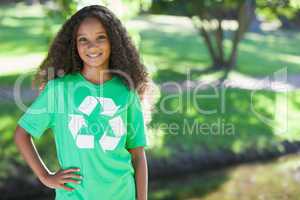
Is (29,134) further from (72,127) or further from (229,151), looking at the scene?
(229,151)

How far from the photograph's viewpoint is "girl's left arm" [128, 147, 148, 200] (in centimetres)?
224

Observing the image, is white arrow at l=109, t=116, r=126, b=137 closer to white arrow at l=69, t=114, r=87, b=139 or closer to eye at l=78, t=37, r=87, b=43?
white arrow at l=69, t=114, r=87, b=139

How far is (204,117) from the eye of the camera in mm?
7203

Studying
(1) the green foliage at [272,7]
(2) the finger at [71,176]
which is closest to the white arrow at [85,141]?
(2) the finger at [71,176]

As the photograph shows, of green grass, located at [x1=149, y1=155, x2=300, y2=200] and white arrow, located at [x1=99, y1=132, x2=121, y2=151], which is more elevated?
white arrow, located at [x1=99, y1=132, x2=121, y2=151]

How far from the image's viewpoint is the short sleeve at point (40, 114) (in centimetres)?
213

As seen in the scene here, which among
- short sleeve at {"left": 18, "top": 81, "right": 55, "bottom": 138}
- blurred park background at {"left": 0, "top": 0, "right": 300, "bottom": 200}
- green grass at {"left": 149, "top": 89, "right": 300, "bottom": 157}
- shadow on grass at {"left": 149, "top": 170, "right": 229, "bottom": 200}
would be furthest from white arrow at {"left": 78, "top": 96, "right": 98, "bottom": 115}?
green grass at {"left": 149, "top": 89, "right": 300, "bottom": 157}

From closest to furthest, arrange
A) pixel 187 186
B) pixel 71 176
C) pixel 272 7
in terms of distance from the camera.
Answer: pixel 71 176, pixel 187 186, pixel 272 7

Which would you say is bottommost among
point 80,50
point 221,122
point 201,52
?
point 221,122

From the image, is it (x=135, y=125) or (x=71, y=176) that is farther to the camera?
(x=135, y=125)

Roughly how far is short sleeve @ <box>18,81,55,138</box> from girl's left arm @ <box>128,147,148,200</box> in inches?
13.4

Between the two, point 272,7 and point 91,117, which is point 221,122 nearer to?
point 272,7

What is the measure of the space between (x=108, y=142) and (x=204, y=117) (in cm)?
515

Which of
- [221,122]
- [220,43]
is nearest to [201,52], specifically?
[220,43]
